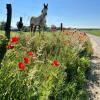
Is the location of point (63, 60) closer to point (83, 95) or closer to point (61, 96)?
point (83, 95)

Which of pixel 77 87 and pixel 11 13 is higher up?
pixel 11 13

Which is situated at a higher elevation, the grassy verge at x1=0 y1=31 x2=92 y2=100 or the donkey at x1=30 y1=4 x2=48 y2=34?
the donkey at x1=30 y1=4 x2=48 y2=34

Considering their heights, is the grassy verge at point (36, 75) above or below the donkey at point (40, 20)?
below

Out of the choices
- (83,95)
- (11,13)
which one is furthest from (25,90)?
(11,13)

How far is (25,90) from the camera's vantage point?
532 cm

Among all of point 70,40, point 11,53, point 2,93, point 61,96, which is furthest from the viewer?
point 70,40

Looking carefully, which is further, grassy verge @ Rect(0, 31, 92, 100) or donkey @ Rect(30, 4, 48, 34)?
donkey @ Rect(30, 4, 48, 34)

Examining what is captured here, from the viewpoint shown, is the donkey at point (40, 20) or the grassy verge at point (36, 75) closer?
the grassy verge at point (36, 75)

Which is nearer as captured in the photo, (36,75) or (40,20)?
(36,75)

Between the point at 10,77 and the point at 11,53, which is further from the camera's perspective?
the point at 11,53

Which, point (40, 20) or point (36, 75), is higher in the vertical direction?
point (40, 20)

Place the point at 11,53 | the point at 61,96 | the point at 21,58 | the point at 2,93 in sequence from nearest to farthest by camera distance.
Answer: the point at 2,93 → the point at 11,53 → the point at 61,96 → the point at 21,58

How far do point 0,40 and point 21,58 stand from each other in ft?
6.93

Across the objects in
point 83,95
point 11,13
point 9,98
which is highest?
point 11,13
